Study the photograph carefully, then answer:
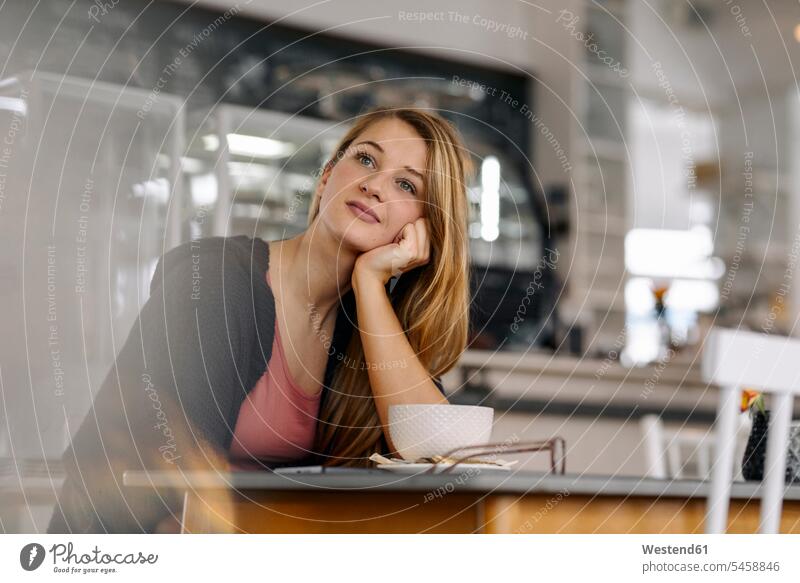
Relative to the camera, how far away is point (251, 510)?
690mm

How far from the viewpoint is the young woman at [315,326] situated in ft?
2.64

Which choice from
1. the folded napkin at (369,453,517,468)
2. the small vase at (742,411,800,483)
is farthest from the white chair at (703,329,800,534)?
the folded napkin at (369,453,517,468)

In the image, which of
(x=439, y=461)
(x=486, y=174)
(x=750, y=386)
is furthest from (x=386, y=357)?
(x=486, y=174)

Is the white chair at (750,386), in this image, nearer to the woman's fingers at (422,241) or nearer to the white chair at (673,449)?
the woman's fingers at (422,241)

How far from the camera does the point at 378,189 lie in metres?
0.85

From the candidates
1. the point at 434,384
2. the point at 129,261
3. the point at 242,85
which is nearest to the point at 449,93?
the point at 242,85

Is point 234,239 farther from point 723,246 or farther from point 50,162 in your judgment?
point 723,246

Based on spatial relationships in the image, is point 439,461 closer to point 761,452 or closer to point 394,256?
point 394,256

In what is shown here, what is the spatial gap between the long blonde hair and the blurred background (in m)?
0.08

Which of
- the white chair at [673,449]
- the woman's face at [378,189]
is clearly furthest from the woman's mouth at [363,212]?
the white chair at [673,449]

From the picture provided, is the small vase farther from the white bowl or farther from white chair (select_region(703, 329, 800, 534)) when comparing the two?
the white bowl

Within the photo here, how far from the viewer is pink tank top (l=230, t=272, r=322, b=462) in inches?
31.9

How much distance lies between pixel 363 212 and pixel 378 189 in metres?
0.02

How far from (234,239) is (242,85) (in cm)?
145
